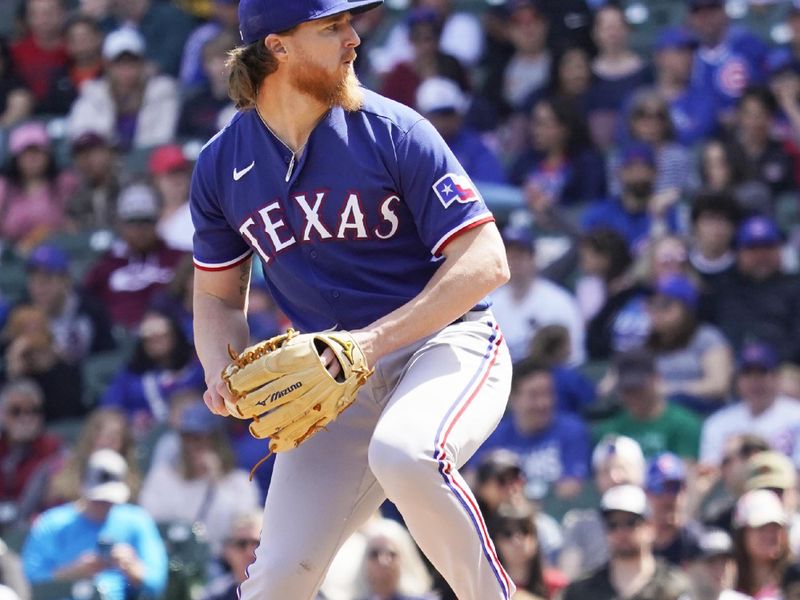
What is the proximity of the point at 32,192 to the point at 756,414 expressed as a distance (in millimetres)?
5742

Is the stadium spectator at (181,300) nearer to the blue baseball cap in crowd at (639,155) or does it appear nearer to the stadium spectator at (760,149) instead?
the blue baseball cap in crowd at (639,155)

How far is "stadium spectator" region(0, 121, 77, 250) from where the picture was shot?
1168 cm

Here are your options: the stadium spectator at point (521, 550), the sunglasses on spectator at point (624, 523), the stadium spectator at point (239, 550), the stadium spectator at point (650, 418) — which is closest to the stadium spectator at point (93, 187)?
the stadium spectator at point (650, 418)

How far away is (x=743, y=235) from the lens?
895cm

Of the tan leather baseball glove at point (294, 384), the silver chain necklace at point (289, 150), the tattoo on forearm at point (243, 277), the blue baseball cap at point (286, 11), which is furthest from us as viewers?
the tattoo on forearm at point (243, 277)

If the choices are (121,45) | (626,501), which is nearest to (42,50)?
(121,45)

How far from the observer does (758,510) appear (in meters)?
6.70

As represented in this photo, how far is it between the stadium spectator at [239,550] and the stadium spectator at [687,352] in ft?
8.41

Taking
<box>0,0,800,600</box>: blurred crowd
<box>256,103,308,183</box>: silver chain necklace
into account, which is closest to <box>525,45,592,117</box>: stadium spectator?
<box>0,0,800,600</box>: blurred crowd

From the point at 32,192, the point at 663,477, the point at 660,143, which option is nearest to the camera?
the point at 663,477

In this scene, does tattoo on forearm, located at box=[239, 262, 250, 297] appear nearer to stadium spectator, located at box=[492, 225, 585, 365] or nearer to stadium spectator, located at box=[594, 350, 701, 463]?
stadium spectator, located at box=[594, 350, 701, 463]

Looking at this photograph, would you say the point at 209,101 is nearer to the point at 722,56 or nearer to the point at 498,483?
the point at 722,56

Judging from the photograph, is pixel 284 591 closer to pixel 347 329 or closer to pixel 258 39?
pixel 347 329

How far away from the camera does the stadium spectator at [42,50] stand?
12.9 metres
